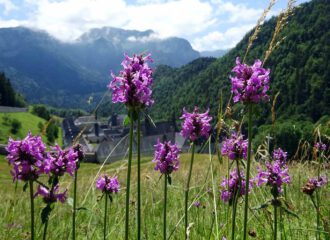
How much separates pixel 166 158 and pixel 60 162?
0.81 meters

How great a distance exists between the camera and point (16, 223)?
4992mm

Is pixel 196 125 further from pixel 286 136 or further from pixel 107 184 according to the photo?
pixel 286 136

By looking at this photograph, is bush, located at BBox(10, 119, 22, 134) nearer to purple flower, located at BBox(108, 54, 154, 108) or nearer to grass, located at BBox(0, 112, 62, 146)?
grass, located at BBox(0, 112, 62, 146)

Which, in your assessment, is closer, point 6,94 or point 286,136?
point 286,136

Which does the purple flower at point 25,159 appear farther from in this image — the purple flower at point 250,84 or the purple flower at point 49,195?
the purple flower at point 250,84

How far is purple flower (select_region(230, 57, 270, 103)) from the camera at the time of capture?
7.55 feet

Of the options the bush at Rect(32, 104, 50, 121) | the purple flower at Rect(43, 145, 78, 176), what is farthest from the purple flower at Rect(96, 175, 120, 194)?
the bush at Rect(32, 104, 50, 121)

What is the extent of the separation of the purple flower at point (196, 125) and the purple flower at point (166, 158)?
0.24m

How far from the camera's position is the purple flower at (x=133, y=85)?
219cm

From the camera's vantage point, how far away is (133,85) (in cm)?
221

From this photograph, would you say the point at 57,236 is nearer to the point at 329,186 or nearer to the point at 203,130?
the point at 203,130

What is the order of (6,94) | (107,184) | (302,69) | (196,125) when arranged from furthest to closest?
(302,69) < (6,94) < (107,184) < (196,125)

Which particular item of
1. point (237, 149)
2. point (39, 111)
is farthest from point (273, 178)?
point (39, 111)

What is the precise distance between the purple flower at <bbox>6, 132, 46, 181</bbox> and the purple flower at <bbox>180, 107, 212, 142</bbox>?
1.00 meters
